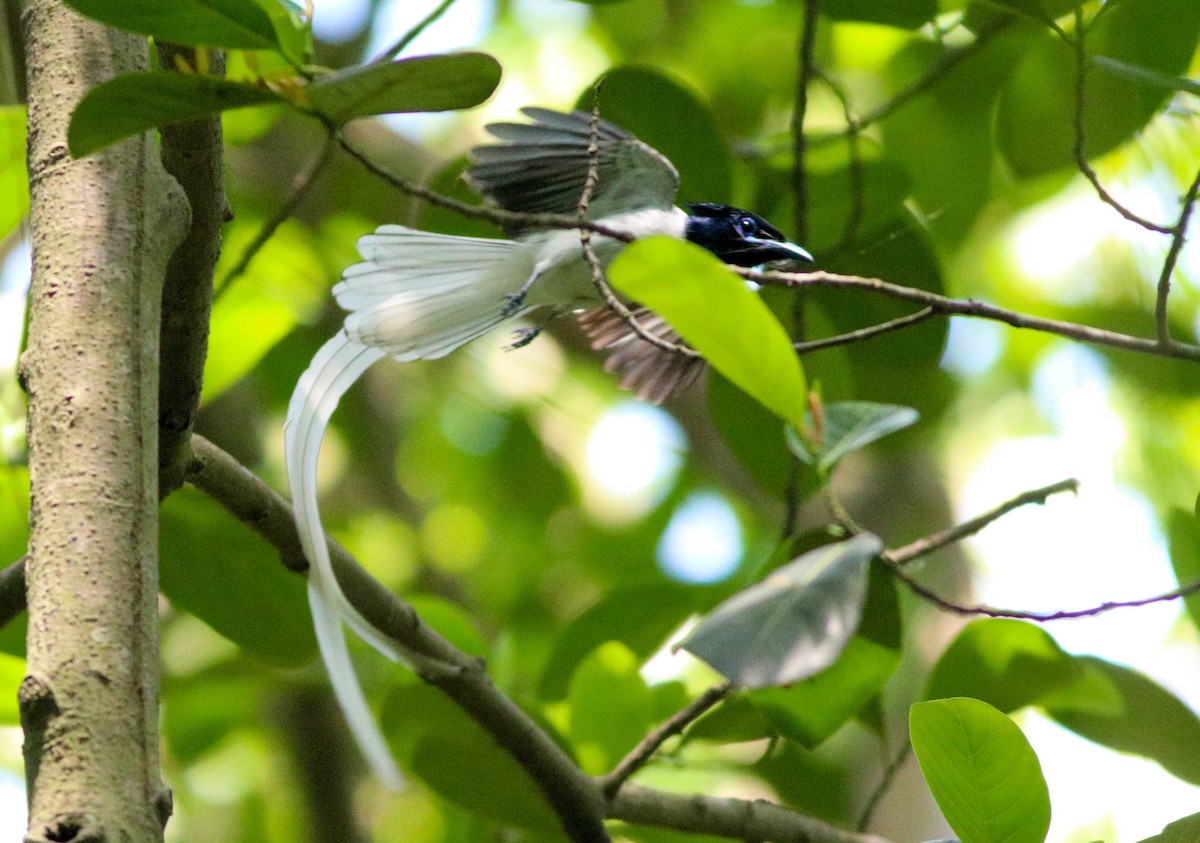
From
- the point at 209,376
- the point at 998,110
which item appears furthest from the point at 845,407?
the point at 209,376

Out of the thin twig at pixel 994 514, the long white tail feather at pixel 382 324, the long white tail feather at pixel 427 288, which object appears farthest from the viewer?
the long white tail feather at pixel 427 288

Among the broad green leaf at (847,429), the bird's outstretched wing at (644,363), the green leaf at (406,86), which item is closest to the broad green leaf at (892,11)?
the bird's outstretched wing at (644,363)

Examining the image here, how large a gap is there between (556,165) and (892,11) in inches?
21.7

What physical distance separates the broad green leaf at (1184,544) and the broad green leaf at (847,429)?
1.60 feet

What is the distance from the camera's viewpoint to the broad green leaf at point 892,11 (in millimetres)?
1796

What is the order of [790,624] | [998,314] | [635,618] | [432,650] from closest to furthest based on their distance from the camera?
[790,624], [998,314], [432,650], [635,618]

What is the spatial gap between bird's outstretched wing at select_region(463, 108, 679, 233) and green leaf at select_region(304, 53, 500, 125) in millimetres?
653

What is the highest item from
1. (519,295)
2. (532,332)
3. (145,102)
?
(145,102)

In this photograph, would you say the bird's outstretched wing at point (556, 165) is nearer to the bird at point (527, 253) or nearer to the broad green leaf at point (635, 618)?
the bird at point (527, 253)

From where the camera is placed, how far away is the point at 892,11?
1802 mm

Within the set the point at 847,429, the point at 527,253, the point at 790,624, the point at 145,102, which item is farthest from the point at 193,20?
the point at 527,253

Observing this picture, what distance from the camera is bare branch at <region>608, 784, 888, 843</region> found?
5.49ft

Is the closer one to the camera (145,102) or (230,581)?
(145,102)

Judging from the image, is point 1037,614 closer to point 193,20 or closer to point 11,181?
point 193,20
